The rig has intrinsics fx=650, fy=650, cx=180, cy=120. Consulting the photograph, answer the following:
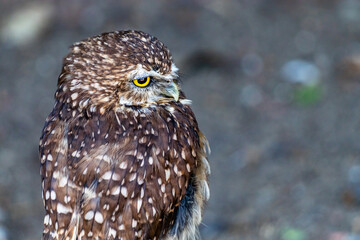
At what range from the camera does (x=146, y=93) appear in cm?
340

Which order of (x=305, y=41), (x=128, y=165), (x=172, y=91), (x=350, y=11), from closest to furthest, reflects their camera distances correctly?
(x=128, y=165) → (x=172, y=91) → (x=305, y=41) → (x=350, y=11)

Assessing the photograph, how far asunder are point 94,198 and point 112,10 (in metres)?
4.55

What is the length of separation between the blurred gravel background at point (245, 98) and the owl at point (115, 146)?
200cm

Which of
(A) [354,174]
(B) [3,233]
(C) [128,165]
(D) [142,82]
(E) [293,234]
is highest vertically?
(A) [354,174]

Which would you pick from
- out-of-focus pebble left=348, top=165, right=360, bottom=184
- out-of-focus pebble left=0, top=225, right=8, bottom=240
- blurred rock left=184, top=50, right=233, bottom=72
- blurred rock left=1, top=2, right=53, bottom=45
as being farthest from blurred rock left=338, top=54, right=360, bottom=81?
out-of-focus pebble left=0, top=225, right=8, bottom=240

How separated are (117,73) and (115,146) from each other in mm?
374

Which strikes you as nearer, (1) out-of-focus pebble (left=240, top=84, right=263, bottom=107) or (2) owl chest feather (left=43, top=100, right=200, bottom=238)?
(2) owl chest feather (left=43, top=100, right=200, bottom=238)

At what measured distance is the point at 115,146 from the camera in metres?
3.33

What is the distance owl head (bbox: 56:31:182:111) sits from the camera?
334cm

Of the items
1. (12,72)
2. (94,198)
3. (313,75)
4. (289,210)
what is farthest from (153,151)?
(12,72)

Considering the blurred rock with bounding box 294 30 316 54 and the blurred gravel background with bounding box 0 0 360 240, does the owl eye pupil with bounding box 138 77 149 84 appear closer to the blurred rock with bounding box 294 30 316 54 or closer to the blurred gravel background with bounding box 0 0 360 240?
the blurred gravel background with bounding box 0 0 360 240

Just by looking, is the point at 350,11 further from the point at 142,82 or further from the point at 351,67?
Answer: the point at 142,82

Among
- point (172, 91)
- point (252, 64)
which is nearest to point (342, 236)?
point (172, 91)

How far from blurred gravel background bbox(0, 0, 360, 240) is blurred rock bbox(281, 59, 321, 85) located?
0.01 m
